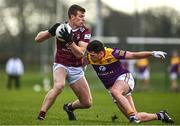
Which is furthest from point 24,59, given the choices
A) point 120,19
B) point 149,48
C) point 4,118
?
point 4,118

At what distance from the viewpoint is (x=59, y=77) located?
13.2 meters

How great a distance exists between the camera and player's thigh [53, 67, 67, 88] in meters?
13.1

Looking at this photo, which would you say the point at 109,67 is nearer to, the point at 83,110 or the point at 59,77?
the point at 59,77

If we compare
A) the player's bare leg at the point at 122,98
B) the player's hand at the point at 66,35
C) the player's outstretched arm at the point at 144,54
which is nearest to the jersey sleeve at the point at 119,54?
the player's outstretched arm at the point at 144,54

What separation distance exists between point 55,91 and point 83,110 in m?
5.09

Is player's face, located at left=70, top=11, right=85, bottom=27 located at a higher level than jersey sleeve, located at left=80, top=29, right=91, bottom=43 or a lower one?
higher

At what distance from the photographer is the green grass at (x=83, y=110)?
539 inches

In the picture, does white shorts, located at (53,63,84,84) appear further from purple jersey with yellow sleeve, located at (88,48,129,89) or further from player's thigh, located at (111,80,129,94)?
player's thigh, located at (111,80,129,94)

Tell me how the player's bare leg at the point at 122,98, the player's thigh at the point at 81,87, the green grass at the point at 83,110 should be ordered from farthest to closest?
the green grass at the point at 83,110 → the player's thigh at the point at 81,87 → the player's bare leg at the point at 122,98

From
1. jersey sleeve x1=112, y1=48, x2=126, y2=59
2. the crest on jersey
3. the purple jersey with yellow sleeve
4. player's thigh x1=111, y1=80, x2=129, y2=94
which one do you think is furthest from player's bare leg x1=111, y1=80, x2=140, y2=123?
jersey sleeve x1=112, y1=48, x2=126, y2=59

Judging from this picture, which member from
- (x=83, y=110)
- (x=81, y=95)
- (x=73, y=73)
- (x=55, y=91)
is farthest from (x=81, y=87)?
(x=83, y=110)

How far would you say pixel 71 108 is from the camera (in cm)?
1405

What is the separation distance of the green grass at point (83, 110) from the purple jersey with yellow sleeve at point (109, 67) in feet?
2.77

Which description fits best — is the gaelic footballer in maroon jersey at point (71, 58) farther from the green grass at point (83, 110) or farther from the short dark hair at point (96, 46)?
the green grass at point (83, 110)
